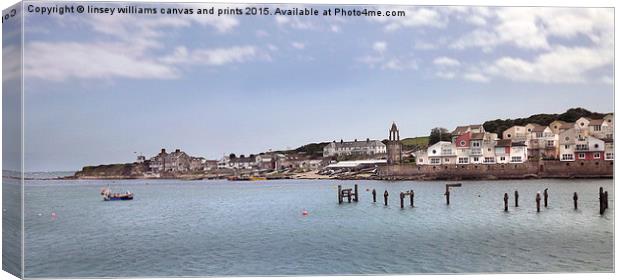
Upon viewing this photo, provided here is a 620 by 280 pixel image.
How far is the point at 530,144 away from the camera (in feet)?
36.2

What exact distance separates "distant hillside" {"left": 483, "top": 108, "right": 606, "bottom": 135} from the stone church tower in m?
1.35

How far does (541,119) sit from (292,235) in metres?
4.11

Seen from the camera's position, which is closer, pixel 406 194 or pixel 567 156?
pixel 567 156

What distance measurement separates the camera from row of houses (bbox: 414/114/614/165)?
10180 millimetres

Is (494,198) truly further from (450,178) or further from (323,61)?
(323,61)

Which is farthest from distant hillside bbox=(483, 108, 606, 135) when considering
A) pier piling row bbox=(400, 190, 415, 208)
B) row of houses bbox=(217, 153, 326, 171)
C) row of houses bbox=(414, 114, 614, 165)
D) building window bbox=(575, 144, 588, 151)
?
row of houses bbox=(217, 153, 326, 171)

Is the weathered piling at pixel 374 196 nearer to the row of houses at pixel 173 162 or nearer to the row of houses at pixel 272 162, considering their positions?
the row of houses at pixel 272 162

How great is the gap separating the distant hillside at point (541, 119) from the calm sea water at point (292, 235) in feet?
2.97

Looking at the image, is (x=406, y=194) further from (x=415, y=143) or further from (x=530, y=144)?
(x=530, y=144)

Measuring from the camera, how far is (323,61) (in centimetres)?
1005

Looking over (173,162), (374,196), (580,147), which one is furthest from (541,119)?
(173,162)

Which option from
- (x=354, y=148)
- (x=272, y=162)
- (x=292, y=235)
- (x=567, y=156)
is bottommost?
(x=292, y=235)

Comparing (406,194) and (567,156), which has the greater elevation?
(567,156)

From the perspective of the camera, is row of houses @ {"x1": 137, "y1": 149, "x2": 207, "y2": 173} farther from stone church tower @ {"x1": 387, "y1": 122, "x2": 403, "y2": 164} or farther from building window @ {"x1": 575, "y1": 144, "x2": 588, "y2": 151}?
building window @ {"x1": 575, "y1": 144, "x2": 588, "y2": 151}
